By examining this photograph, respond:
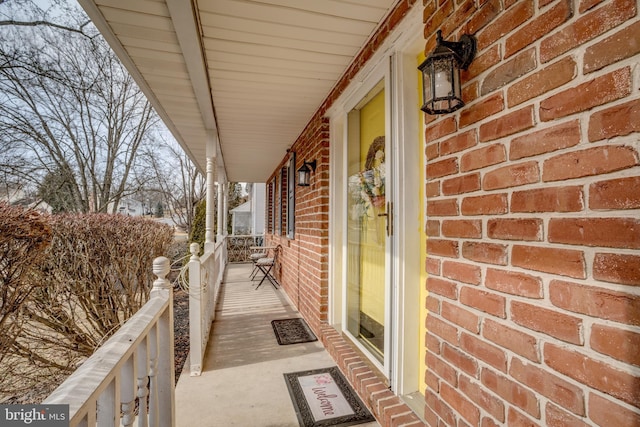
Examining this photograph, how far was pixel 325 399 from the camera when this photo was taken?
2152 millimetres

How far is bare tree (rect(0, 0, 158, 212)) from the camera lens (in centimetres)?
736

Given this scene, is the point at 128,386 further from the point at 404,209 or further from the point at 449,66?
the point at 449,66

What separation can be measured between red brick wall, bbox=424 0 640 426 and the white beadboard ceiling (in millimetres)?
831

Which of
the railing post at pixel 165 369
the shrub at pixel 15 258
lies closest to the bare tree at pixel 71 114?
the shrub at pixel 15 258

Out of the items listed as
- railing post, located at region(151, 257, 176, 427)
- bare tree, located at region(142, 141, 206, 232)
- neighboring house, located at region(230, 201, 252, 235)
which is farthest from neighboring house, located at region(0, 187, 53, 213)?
neighboring house, located at region(230, 201, 252, 235)

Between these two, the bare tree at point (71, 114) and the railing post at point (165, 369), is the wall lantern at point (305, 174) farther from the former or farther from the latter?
the bare tree at point (71, 114)

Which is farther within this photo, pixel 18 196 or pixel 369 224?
pixel 18 196

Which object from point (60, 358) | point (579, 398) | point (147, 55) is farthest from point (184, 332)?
point (579, 398)

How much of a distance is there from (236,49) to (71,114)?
10591 mm

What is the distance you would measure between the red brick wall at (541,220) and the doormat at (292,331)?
2.06 m

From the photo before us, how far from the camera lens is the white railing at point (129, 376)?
736 mm

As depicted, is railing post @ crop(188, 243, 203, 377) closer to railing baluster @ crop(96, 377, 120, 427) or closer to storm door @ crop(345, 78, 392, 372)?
storm door @ crop(345, 78, 392, 372)

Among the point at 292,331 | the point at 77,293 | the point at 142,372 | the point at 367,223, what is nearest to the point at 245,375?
the point at 292,331

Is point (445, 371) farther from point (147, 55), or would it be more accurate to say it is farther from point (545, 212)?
point (147, 55)
